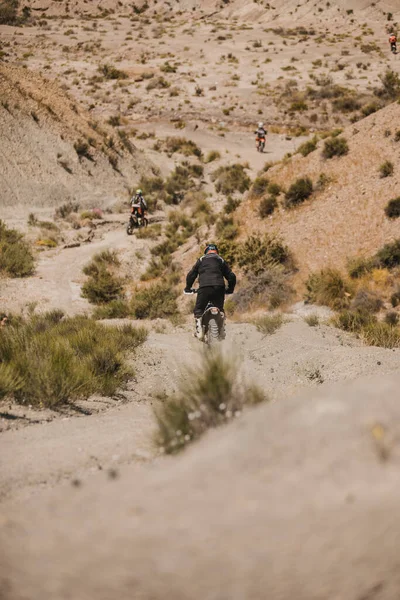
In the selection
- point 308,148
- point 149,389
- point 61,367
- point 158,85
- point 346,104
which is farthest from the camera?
point 158,85

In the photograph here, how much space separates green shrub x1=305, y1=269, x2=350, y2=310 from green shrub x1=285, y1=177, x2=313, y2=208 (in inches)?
170

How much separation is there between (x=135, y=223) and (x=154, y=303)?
836 centimetres

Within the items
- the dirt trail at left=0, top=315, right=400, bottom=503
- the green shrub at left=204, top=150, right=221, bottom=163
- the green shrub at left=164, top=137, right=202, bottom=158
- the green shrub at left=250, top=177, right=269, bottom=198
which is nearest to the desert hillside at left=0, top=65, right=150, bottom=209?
the green shrub at left=164, top=137, right=202, bottom=158

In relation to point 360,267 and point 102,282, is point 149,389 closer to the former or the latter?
point 360,267

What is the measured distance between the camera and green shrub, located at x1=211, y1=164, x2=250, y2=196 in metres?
24.3

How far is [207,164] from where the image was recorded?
31.2 m

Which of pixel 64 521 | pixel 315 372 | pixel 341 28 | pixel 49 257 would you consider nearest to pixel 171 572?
pixel 64 521

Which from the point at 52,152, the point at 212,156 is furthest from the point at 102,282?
the point at 212,156

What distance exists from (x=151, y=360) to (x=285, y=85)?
4373cm

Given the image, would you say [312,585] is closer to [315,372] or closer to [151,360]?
[315,372]

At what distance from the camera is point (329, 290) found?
38.3ft

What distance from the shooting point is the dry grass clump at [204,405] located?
11.0ft

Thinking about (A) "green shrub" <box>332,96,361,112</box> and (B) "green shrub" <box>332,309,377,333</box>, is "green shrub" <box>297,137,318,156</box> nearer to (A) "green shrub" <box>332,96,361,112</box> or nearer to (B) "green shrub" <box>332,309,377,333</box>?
(B) "green shrub" <box>332,309,377,333</box>

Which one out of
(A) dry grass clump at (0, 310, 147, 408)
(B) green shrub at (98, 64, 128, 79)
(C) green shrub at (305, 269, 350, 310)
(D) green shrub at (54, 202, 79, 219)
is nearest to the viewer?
(A) dry grass clump at (0, 310, 147, 408)
